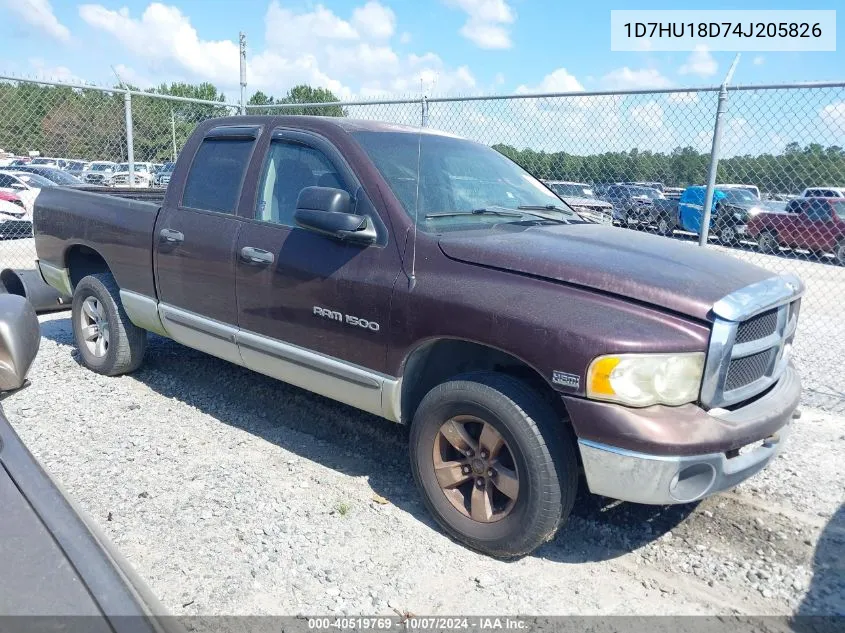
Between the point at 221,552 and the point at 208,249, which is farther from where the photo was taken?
the point at 208,249

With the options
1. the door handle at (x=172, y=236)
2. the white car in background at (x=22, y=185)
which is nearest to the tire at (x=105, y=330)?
the door handle at (x=172, y=236)

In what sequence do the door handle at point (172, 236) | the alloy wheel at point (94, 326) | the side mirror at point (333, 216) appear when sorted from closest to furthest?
the side mirror at point (333, 216) < the door handle at point (172, 236) < the alloy wheel at point (94, 326)

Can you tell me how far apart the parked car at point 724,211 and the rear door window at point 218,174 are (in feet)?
18.1

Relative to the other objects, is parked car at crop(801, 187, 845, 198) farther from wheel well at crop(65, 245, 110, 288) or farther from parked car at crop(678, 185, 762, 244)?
→ wheel well at crop(65, 245, 110, 288)

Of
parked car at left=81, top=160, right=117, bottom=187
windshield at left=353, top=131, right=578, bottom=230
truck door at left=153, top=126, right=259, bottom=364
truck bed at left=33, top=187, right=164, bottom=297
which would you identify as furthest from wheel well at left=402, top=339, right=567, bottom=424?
parked car at left=81, top=160, right=117, bottom=187

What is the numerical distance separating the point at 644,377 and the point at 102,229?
4.20m

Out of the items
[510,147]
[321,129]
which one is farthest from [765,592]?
[510,147]

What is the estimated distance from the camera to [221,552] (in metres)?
3.15

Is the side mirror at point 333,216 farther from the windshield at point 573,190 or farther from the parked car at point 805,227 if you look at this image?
the parked car at point 805,227

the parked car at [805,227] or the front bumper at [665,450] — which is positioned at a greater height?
the parked car at [805,227]

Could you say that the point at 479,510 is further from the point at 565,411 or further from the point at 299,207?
the point at 299,207

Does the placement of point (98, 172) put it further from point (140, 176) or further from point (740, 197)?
point (740, 197)

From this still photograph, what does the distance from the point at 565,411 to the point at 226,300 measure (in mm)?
2264

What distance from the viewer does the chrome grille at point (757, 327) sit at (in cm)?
290
